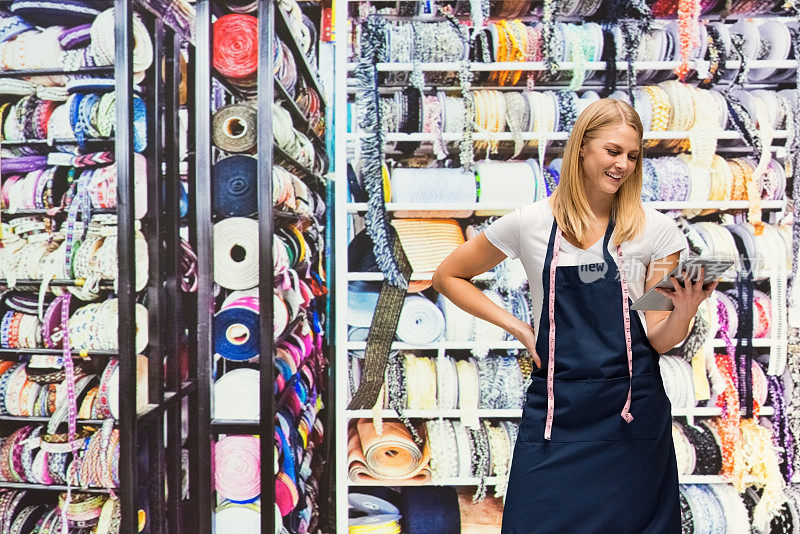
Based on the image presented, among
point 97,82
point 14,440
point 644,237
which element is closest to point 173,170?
point 97,82

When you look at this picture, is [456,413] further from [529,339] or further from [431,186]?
[529,339]

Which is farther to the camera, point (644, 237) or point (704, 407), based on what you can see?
point (704, 407)

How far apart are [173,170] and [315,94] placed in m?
0.59

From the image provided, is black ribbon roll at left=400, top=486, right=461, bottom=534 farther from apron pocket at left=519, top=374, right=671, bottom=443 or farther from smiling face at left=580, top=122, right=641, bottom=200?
smiling face at left=580, top=122, right=641, bottom=200

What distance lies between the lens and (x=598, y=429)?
46.6 inches

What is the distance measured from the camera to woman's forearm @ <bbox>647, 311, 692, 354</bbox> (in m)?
1.12

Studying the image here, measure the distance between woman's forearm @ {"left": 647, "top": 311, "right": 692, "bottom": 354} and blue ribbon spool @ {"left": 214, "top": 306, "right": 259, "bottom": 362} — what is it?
4.09ft

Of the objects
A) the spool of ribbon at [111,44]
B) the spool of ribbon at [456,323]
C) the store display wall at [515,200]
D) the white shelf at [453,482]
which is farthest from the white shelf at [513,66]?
the white shelf at [453,482]

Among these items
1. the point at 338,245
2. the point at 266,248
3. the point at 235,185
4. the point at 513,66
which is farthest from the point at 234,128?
the point at 513,66

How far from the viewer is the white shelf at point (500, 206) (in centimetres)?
206

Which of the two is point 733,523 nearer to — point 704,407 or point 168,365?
point 704,407

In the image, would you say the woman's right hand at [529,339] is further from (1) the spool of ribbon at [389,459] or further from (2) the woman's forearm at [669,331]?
(1) the spool of ribbon at [389,459]

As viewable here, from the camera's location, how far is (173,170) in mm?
1901

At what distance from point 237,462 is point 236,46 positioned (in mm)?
1335
